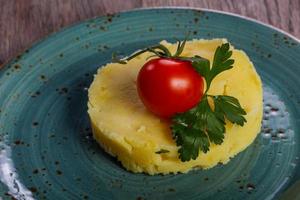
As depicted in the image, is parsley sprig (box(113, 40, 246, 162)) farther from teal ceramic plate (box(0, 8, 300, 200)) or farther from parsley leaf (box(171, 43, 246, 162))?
teal ceramic plate (box(0, 8, 300, 200))

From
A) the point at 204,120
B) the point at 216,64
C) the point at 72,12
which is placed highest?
the point at 72,12

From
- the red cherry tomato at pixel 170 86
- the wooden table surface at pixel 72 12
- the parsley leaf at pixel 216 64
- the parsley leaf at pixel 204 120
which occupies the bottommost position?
the parsley leaf at pixel 204 120

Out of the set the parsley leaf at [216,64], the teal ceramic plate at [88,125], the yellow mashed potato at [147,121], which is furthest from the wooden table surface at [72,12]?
the parsley leaf at [216,64]

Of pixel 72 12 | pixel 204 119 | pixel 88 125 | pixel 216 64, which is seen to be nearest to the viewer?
pixel 204 119

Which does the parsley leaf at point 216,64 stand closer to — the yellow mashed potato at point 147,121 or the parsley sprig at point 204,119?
the parsley sprig at point 204,119

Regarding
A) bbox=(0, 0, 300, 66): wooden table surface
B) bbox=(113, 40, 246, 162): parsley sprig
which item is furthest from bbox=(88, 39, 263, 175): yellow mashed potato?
bbox=(0, 0, 300, 66): wooden table surface

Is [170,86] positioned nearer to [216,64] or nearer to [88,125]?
[216,64]

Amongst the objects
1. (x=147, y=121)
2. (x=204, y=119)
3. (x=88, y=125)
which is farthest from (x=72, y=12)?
(x=204, y=119)
